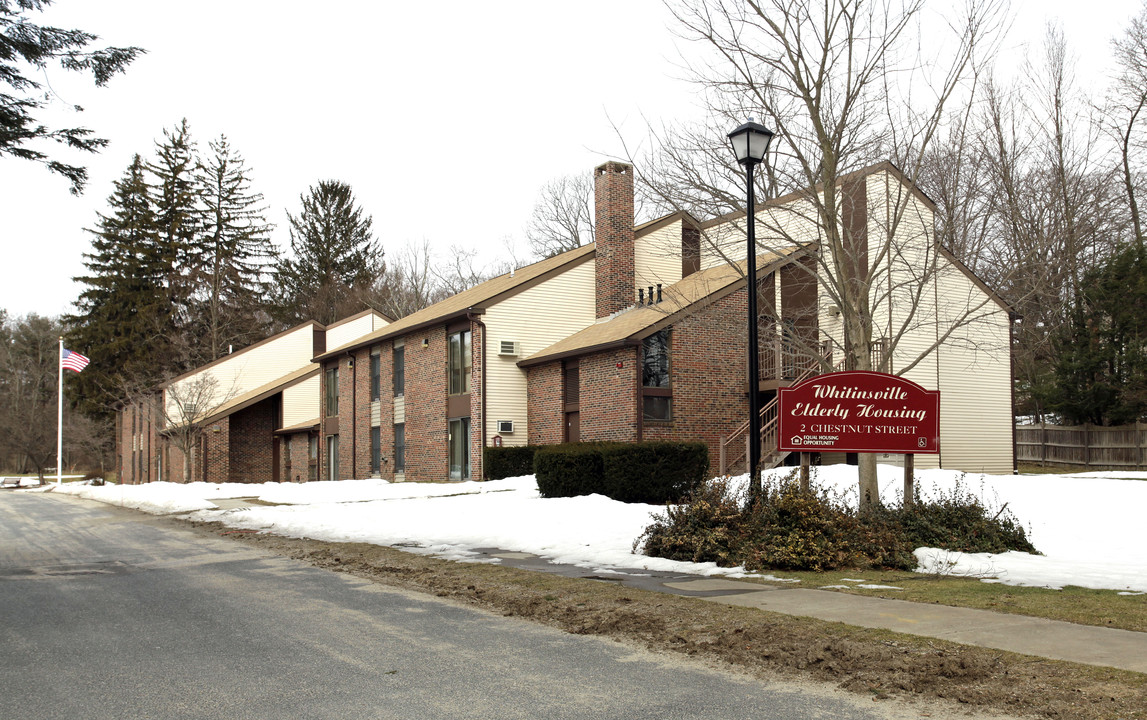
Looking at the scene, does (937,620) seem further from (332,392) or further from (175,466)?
(175,466)

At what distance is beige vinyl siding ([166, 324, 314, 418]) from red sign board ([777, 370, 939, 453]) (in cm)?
3703

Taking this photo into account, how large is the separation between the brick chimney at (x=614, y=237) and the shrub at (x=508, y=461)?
18.8 ft

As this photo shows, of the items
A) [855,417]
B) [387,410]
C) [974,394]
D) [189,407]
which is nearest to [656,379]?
[974,394]

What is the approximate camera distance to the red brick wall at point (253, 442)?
1751 inches

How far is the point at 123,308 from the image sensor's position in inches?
2378

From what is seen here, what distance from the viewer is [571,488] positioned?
20.7 m

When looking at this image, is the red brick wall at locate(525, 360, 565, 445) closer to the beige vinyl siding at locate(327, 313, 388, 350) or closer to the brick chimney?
the brick chimney

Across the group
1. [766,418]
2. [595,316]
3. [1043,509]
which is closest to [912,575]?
[1043,509]

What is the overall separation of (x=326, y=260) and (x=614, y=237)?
4846 cm

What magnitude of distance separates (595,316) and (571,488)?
1071 cm

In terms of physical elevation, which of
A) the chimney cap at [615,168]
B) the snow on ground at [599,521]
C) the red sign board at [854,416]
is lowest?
the snow on ground at [599,521]

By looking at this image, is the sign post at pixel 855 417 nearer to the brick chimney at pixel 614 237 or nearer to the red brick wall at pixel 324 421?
the brick chimney at pixel 614 237

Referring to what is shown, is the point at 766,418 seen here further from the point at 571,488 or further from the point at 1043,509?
the point at 1043,509

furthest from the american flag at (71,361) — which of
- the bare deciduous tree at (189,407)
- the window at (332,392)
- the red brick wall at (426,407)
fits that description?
Result: the red brick wall at (426,407)
